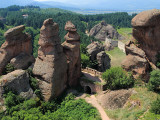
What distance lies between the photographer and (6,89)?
2573 cm

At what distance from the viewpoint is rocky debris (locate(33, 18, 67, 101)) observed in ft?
93.5

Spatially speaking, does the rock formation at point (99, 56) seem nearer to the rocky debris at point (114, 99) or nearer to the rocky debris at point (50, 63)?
the rocky debris at point (114, 99)

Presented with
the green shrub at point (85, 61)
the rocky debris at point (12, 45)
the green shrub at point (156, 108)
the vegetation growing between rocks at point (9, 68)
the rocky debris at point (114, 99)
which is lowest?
the rocky debris at point (114, 99)

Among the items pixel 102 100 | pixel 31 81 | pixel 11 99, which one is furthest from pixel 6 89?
pixel 102 100

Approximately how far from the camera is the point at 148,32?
101 ft

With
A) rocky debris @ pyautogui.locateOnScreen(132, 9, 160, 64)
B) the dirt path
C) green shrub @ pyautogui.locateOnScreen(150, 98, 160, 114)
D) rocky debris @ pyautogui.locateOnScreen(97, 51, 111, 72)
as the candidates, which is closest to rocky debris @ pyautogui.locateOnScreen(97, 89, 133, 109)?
the dirt path

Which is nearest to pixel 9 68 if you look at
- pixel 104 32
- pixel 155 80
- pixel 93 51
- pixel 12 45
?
pixel 12 45

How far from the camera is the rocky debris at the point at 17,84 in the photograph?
84.6 feet

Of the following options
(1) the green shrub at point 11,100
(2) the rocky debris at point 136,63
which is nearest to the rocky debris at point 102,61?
(2) the rocky debris at point 136,63

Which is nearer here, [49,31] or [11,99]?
[11,99]

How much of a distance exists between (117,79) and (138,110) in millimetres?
6658

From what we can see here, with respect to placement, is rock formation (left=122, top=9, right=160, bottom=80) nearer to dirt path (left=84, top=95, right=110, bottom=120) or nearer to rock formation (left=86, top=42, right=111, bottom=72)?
dirt path (left=84, top=95, right=110, bottom=120)

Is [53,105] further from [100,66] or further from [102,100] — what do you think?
[100,66]

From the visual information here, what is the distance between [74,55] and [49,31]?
6364 mm
